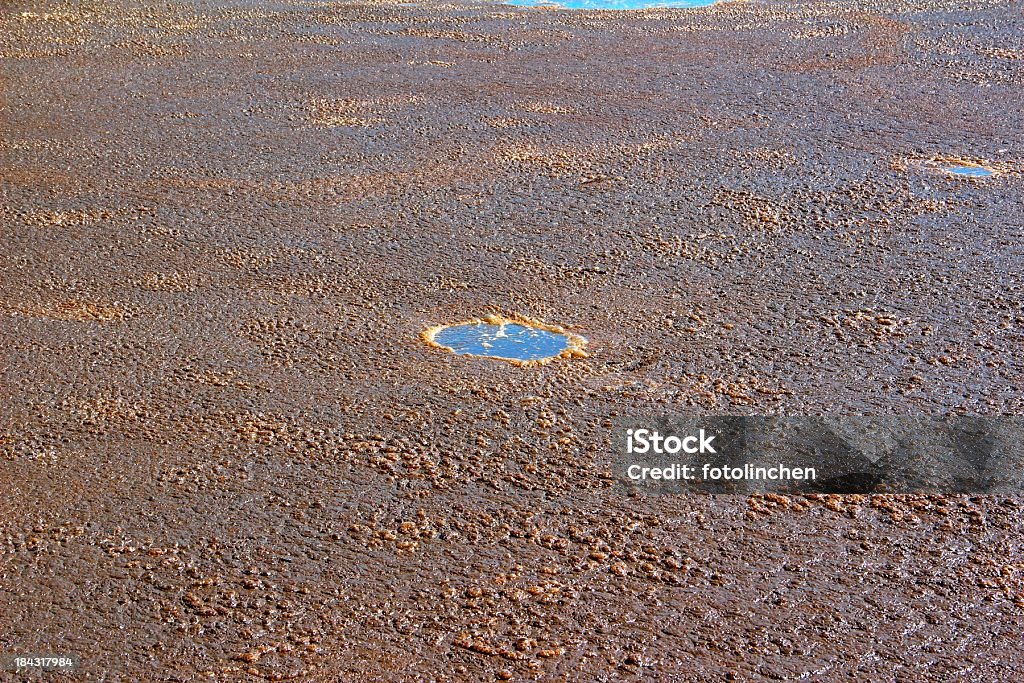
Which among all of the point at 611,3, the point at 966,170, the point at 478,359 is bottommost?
the point at 478,359

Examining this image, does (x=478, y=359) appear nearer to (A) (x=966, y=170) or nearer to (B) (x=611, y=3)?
(A) (x=966, y=170)

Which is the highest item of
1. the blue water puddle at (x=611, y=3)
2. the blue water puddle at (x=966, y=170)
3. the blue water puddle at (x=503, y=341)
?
the blue water puddle at (x=611, y=3)

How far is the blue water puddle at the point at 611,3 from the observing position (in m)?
12.1

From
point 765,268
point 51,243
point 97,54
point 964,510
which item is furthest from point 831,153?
point 97,54

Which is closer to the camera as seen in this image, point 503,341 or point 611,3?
point 503,341

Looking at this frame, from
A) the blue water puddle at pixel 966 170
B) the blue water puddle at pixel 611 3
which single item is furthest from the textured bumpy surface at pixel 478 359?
the blue water puddle at pixel 611 3

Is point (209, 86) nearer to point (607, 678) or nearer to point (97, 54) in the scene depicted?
point (97, 54)

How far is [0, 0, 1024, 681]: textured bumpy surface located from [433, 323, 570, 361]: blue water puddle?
5.1 inches

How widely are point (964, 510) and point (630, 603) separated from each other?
1.27m

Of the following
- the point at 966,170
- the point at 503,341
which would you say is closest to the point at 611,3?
the point at 966,170

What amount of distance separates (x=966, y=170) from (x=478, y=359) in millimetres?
3888

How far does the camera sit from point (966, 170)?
7617mm

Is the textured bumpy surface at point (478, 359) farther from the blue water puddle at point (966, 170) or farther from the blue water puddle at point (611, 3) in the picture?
the blue water puddle at point (611, 3)

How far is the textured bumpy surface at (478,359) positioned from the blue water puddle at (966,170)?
0.39 feet
